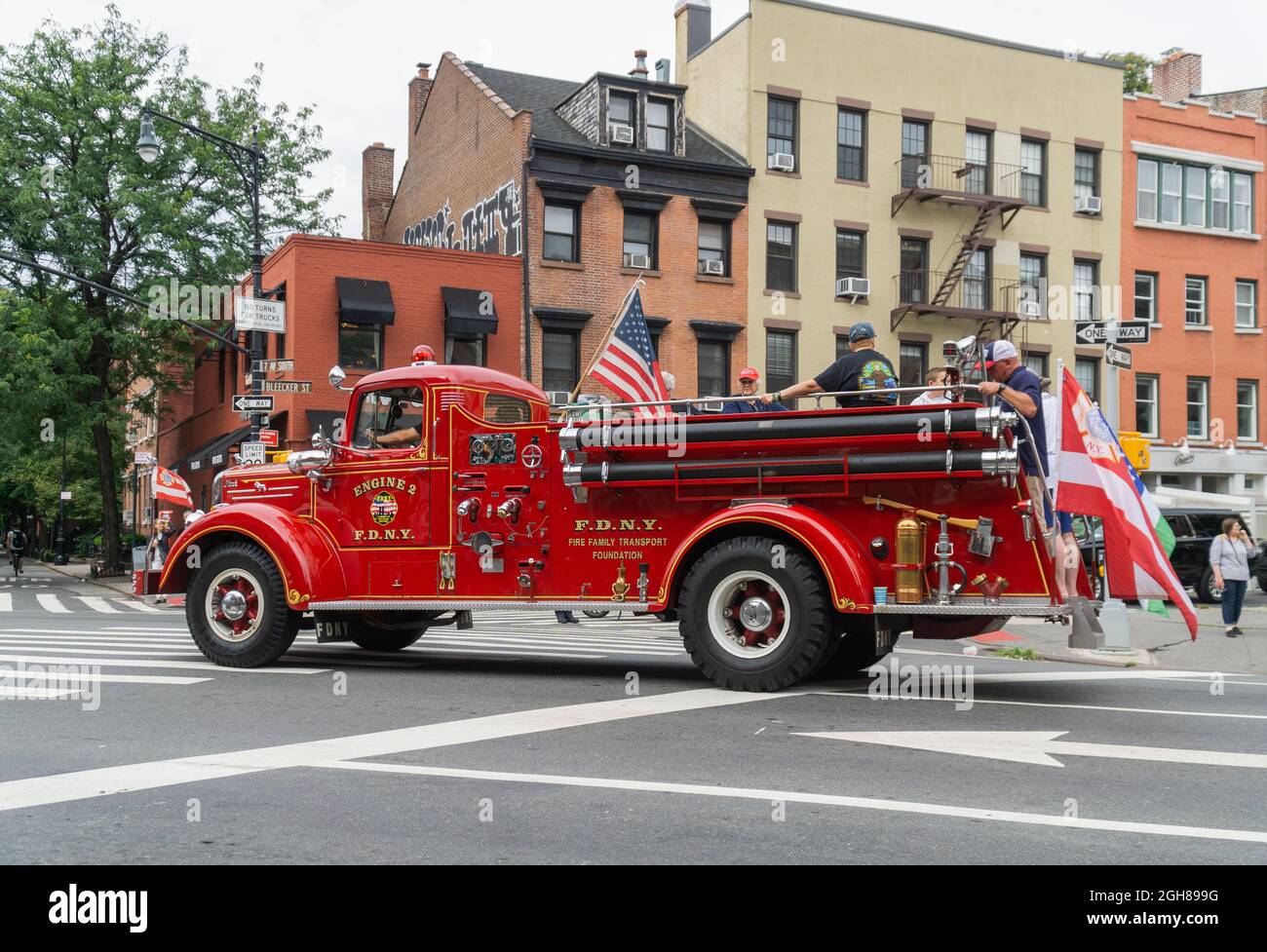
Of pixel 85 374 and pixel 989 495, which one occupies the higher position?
pixel 85 374

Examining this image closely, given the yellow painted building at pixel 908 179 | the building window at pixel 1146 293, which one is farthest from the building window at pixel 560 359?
the building window at pixel 1146 293

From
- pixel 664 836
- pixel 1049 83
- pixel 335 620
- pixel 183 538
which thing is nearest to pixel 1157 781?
pixel 664 836

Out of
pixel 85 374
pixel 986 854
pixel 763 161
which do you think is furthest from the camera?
pixel 85 374

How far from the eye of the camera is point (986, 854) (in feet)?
15.9

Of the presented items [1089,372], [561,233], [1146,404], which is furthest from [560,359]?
[1146,404]

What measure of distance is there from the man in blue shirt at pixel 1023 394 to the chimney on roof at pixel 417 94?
110 feet

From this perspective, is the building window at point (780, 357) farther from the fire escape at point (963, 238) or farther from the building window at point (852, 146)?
the building window at point (852, 146)

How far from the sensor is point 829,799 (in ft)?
18.9

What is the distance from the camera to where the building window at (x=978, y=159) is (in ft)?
116

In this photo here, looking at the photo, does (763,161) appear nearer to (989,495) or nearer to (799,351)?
(799,351)

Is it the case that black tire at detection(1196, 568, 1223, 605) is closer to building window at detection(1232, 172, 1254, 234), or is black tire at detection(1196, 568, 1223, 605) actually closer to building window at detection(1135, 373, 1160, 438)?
building window at detection(1135, 373, 1160, 438)

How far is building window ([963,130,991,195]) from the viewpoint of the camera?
1388 inches

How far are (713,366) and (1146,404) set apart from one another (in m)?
14.6

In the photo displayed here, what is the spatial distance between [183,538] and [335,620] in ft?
5.50
